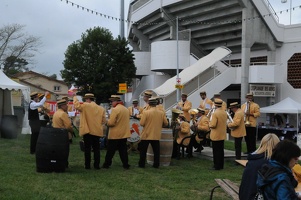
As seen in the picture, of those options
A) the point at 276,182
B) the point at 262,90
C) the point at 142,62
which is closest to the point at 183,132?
the point at 276,182

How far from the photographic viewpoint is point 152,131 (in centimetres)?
1014

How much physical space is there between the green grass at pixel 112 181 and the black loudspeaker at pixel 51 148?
0.74 ft

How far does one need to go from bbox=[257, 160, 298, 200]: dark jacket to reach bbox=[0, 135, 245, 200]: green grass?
12.1 ft

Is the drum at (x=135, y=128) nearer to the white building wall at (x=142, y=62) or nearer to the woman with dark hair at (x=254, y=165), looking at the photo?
the woman with dark hair at (x=254, y=165)

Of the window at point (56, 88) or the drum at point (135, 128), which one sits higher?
the window at point (56, 88)

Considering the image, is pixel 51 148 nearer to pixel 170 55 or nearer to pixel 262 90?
pixel 262 90

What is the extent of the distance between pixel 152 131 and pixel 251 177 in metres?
5.73

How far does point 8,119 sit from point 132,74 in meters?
19.6

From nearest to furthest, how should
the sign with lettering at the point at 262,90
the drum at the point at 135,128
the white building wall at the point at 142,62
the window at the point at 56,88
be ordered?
the drum at the point at 135,128
the sign with lettering at the point at 262,90
the white building wall at the point at 142,62
the window at the point at 56,88

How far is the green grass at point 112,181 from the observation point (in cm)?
724

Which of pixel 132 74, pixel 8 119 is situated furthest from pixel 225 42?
pixel 8 119

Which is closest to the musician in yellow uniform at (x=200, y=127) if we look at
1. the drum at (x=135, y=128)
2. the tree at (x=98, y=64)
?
the drum at (x=135, y=128)

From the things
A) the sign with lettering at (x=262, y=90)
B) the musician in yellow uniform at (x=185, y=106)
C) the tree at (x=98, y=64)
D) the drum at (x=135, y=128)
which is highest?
the tree at (x=98, y=64)

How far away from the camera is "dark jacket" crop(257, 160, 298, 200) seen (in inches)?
139
